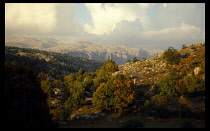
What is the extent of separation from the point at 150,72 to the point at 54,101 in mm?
42415

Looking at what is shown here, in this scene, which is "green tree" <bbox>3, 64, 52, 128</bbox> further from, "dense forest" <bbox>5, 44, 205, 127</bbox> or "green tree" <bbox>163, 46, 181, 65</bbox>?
"green tree" <bbox>163, 46, 181, 65</bbox>

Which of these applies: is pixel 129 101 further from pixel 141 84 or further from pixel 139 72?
pixel 139 72

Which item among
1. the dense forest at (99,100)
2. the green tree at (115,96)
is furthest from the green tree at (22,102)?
the green tree at (115,96)

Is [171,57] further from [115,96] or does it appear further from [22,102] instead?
[22,102]

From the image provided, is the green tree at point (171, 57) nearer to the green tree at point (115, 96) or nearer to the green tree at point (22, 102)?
the green tree at point (115, 96)

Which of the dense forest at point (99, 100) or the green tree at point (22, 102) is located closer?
the green tree at point (22, 102)

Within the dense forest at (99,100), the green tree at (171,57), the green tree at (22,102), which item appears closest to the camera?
the green tree at (22,102)

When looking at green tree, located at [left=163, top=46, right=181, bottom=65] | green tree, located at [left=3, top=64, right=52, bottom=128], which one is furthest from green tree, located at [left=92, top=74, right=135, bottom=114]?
green tree, located at [left=163, top=46, right=181, bottom=65]

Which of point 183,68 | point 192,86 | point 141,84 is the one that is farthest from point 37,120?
point 183,68

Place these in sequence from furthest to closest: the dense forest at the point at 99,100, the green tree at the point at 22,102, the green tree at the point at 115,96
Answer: the green tree at the point at 115,96 < the dense forest at the point at 99,100 < the green tree at the point at 22,102

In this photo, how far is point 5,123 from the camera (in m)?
9.85

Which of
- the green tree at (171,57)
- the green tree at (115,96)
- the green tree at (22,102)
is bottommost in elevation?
the green tree at (115,96)

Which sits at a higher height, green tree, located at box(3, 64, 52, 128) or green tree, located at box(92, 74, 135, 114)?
green tree, located at box(3, 64, 52, 128)

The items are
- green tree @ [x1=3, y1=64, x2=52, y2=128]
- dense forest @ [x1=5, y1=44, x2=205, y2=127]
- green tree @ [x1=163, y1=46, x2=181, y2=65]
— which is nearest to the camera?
green tree @ [x1=3, y1=64, x2=52, y2=128]
